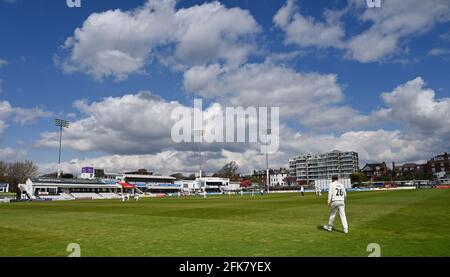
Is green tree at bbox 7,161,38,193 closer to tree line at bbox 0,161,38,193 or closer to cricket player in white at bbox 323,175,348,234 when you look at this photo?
tree line at bbox 0,161,38,193

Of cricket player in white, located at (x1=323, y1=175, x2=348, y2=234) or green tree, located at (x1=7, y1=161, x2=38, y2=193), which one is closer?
cricket player in white, located at (x1=323, y1=175, x2=348, y2=234)

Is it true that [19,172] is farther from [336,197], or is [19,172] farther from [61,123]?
[336,197]

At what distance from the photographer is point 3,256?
9.93 metres

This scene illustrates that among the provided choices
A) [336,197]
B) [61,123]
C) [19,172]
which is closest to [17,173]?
[19,172]

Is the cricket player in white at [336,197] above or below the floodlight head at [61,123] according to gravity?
below

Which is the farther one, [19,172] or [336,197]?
[19,172]

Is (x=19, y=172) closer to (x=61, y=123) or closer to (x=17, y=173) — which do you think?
(x=17, y=173)

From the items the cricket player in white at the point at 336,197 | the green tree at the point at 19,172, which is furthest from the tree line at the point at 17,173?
the cricket player in white at the point at 336,197

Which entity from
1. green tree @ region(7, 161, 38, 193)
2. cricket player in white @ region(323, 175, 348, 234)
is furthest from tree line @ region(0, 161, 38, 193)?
cricket player in white @ region(323, 175, 348, 234)

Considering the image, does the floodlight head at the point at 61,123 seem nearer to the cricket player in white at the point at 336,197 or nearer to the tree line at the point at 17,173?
the tree line at the point at 17,173

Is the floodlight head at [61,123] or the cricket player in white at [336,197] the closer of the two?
the cricket player in white at [336,197]

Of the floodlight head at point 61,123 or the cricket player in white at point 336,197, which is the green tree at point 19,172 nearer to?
the floodlight head at point 61,123

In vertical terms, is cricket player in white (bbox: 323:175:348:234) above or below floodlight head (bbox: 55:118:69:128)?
below
